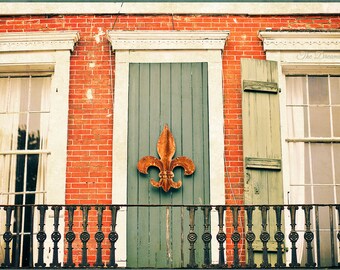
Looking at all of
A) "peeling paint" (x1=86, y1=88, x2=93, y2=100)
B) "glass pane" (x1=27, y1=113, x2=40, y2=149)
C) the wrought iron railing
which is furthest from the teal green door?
"glass pane" (x1=27, y1=113, x2=40, y2=149)

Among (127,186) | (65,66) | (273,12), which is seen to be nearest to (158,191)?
(127,186)

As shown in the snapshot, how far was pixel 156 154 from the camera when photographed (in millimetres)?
9836

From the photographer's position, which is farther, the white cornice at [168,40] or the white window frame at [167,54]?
the white cornice at [168,40]

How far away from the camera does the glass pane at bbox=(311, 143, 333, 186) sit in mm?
10117

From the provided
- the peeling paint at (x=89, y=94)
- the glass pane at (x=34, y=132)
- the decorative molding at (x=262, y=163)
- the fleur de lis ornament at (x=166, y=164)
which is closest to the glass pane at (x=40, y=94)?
the glass pane at (x=34, y=132)

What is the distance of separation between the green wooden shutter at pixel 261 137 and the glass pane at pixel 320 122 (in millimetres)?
561

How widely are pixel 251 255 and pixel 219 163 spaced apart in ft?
4.78

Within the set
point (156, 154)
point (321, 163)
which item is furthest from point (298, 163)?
point (156, 154)

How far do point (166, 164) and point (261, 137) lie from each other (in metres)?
1.22

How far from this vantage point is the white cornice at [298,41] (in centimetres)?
1023

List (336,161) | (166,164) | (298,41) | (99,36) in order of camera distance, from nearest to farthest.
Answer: (166,164), (336,161), (298,41), (99,36)

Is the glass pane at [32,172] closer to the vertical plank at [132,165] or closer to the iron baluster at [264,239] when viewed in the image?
the vertical plank at [132,165]

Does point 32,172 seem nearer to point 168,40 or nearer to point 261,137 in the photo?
point 168,40

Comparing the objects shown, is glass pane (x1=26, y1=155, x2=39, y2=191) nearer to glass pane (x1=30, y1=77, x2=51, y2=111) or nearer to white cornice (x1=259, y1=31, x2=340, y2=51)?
glass pane (x1=30, y1=77, x2=51, y2=111)
